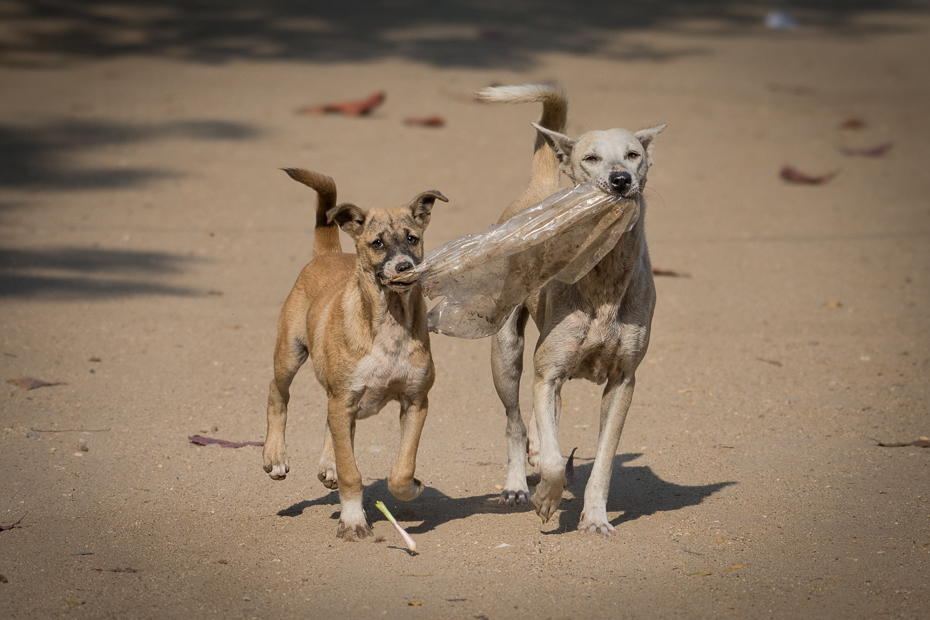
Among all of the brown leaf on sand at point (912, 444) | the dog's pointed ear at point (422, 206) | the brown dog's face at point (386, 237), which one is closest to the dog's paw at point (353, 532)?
the brown dog's face at point (386, 237)

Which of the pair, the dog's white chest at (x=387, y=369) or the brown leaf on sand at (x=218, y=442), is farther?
the brown leaf on sand at (x=218, y=442)

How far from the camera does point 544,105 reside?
20.8ft

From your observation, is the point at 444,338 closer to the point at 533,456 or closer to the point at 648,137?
the point at 533,456

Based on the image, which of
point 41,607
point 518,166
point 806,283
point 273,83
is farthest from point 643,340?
point 273,83

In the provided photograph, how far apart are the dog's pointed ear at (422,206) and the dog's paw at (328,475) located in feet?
4.72

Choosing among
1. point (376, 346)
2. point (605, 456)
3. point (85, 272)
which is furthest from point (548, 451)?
point (85, 272)

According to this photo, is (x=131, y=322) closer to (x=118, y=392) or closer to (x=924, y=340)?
(x=118, y=392)

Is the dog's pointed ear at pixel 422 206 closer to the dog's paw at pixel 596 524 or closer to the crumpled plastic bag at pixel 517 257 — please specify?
the crumpled plastic bag at pixel 517 257

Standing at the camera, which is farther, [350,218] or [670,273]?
[670,273]

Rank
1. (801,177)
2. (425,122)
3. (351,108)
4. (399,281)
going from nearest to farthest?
(399,281)
(801,177)
(425,122)
(351,108)

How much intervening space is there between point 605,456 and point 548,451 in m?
0.42

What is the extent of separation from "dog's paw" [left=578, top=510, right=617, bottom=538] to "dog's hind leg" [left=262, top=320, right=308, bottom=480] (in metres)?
Result: 1.66

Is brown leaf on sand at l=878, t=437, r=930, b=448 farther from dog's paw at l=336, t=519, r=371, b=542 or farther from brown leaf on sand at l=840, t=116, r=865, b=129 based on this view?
brown leaf on sand at l=840, t=116, r=865, b=129

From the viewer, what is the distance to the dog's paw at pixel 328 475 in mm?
5621
